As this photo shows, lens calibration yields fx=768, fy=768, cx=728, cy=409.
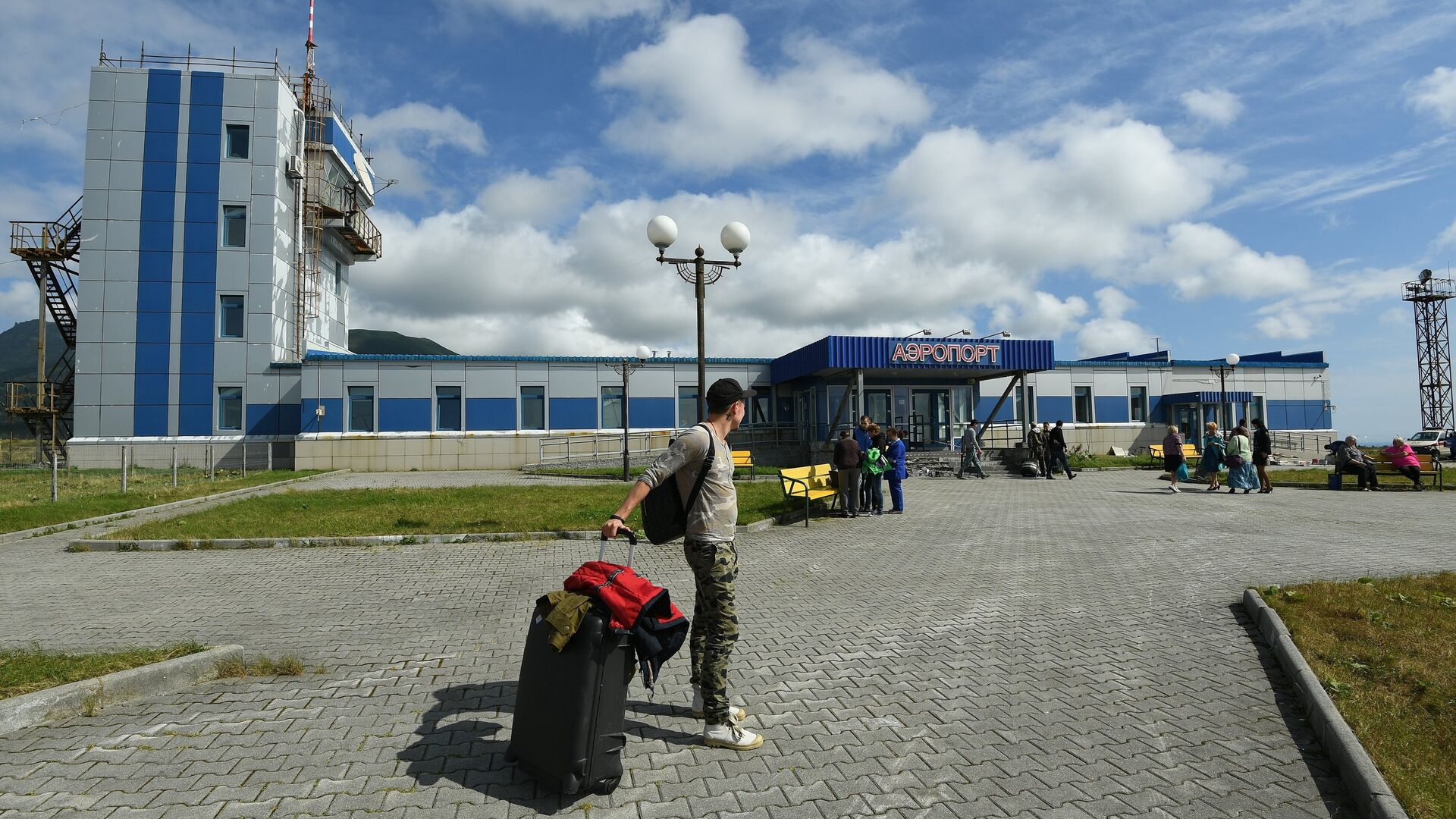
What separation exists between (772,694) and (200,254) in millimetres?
38528

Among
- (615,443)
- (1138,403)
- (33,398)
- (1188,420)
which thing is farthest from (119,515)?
(1188,420)

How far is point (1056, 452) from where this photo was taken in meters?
23.4

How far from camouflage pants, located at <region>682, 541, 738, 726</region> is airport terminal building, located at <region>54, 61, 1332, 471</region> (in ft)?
89.9

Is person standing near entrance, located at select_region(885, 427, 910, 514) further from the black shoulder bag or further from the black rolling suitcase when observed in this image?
the black rolling suitcase

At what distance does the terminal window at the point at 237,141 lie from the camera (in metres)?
34.5

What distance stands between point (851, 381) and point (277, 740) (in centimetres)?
2500

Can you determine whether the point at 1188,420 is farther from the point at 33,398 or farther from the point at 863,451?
the point at 33,398

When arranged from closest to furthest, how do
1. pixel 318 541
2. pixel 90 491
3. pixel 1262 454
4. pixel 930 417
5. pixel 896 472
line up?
1. pixel 318 541
2. pixel 896 472
3. pixel 1262 454
4. pixel 90 491
5. pixel 930 417

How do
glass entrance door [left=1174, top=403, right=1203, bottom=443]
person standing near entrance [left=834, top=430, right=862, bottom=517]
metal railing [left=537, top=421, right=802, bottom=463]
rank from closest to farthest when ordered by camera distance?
person standing near entrance [left=834, top=430, right=862, bottom=517]
metal railing [left=537, top=421, right=802, bottom=463]
glass entrance door [left=1174, top=403, right=1203, bottom=443]

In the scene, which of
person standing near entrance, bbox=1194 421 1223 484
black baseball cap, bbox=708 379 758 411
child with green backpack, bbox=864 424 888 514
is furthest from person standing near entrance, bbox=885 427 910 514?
black baseball cap, bbox=708 379 758 411

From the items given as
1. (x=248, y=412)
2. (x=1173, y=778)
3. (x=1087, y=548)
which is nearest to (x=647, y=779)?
(x=1173, y=778)

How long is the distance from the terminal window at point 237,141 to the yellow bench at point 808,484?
33472mm

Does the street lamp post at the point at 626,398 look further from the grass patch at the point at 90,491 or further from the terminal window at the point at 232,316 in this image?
the terminal window at the point at 232,316

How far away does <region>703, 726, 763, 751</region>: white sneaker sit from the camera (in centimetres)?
382
